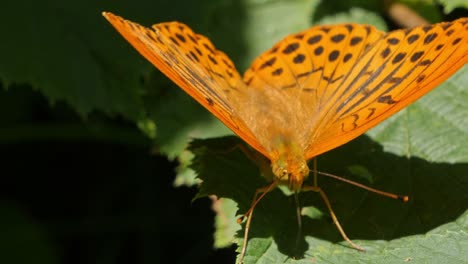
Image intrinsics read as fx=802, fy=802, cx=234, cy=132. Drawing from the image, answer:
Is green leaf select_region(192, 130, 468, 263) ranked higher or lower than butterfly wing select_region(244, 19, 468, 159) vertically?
lower

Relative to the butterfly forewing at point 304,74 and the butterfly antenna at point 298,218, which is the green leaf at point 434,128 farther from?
the butterfly antenna at point 298,218

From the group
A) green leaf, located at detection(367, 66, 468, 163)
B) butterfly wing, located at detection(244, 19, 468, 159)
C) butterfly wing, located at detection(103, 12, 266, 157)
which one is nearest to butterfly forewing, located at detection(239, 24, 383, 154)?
butterfly wing, located at detection(244, 19, 468, 159)

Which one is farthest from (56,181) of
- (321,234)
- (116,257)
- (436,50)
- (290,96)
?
(436,50)

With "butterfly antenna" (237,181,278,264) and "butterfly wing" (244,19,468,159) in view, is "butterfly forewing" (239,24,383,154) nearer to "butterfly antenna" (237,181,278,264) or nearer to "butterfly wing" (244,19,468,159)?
"butterfly wing" (244,19,468,159)

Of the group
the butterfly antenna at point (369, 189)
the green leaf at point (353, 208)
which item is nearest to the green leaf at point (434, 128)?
the green leaf at point (353, 208)

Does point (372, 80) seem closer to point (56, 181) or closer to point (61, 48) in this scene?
point (61, 48)

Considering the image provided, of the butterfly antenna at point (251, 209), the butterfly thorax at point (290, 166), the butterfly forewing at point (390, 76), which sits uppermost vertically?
the butterfly forewing at point (390, 76)

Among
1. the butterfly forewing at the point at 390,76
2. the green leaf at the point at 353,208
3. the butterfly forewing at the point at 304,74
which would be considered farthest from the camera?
the butterfly forewing at the point at 304,74
